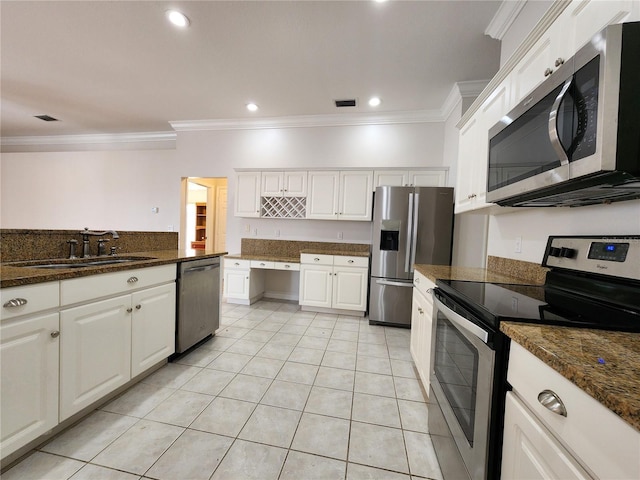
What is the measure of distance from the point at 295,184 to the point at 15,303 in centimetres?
317

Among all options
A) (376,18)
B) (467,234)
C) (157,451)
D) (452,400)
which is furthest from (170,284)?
(467,234)

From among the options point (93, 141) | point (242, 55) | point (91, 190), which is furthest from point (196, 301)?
point (93, 141)

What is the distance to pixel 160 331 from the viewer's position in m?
1.99

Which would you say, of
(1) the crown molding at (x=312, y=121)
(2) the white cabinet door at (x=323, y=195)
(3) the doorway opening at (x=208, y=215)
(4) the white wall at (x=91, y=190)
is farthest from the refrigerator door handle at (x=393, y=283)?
(4) the white wall at (x=91, y=190)

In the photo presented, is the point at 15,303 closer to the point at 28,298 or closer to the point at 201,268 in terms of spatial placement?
the point at 28,298

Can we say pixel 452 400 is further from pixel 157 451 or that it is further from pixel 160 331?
pixel 160 331

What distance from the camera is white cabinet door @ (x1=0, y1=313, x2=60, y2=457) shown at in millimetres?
1099

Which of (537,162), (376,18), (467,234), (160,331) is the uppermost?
(376,18)

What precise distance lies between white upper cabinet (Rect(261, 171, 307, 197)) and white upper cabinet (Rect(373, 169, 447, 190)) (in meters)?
1.07

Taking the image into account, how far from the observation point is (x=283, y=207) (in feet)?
13.5

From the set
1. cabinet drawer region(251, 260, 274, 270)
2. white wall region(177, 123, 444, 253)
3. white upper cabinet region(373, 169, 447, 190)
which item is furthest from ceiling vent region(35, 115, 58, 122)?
white upper cabinet region(373, 169, 447, 190)

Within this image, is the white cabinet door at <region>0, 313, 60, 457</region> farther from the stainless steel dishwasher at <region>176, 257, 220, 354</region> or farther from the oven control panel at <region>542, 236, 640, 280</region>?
the oven control panel at <region>542, 236, 640, 280</region>

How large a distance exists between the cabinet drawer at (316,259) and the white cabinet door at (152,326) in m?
1.85

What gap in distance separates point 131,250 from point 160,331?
90cm
